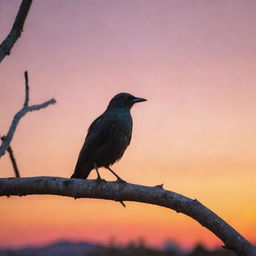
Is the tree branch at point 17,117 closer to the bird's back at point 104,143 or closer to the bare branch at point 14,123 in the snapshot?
the bare branch at point 14,123

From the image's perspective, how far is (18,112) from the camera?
289 inches

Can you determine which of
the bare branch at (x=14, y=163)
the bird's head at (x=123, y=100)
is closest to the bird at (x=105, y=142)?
the bird's head at (x=123, y=100)

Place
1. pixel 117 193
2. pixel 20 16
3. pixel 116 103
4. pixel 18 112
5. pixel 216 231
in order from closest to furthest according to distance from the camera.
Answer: pixel 216 231 < pixel 117 193 < pixel 20 16 < pixel 18 112 < pixel 116 103

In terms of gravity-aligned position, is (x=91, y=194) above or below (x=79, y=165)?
below

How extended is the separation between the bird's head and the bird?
1.01 feet

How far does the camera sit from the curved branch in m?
5.02

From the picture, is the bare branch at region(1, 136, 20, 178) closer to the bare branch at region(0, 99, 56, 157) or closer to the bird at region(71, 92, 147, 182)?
the bare branch at region(0, 99, 56, 157)

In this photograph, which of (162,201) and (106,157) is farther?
(106,157)

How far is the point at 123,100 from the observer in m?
8.55

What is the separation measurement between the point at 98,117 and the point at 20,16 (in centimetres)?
271

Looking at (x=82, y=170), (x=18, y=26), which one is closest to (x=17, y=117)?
(x=82, y=170)

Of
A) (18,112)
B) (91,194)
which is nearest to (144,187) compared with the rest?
(91,194)

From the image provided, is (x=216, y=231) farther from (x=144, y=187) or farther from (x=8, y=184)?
(x=8, y=184)

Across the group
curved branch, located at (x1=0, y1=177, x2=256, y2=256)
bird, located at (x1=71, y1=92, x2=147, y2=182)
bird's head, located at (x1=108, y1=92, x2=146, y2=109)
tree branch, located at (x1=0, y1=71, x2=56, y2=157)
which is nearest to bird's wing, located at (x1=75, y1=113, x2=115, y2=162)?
bird, located at (x1=71, y1=92, x2=147, y2=182)
